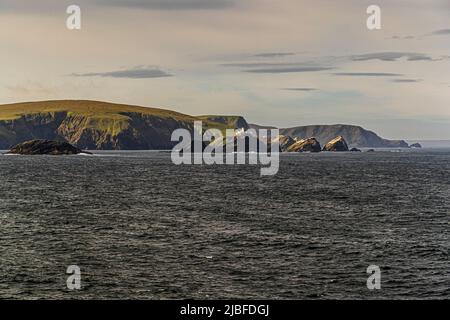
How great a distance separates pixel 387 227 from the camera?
2876 inches

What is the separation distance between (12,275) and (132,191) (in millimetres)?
67709

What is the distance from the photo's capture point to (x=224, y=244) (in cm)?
6153

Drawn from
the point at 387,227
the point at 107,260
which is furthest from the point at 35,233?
the point at 387,227

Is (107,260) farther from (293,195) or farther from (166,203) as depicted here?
(293,195)

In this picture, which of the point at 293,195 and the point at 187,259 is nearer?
the point at 187,259

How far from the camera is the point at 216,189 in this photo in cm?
12262

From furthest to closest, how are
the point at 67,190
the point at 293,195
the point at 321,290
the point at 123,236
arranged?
the point at 67,190, the point at 293,195, the point at 123,236, the point at 321,290

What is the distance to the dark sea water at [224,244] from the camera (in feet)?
152

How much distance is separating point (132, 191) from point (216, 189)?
17265 millimetres

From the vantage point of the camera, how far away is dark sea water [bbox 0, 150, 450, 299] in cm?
4644
